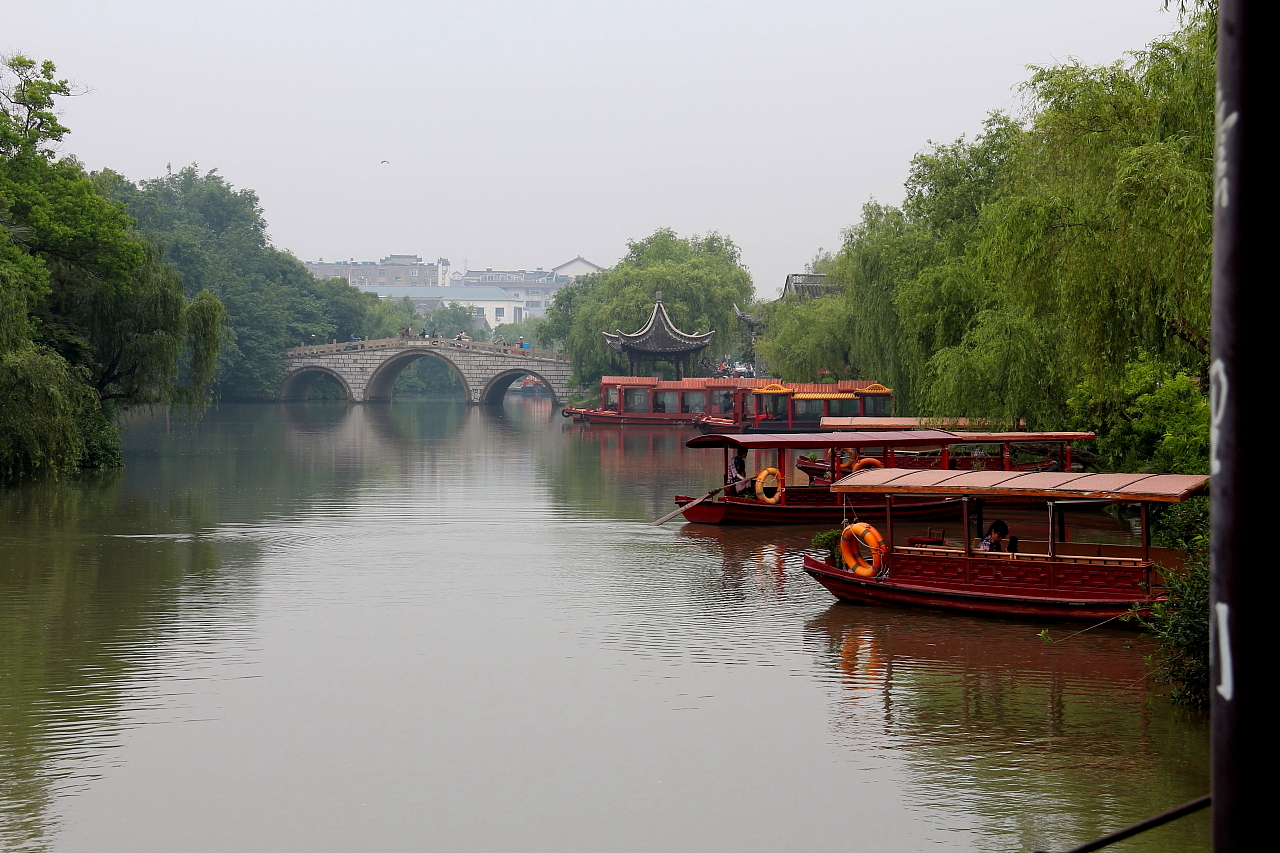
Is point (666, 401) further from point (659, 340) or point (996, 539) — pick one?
point (996, 539)

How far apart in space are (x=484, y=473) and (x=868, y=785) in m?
25.9

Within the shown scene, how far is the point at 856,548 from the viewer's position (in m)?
15.5

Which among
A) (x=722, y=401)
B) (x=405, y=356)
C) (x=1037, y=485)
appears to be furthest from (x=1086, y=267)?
(x=405, y=356)

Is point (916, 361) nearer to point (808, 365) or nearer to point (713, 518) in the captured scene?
point (713, 518)

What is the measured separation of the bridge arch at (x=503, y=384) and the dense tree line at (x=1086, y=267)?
46308 mm

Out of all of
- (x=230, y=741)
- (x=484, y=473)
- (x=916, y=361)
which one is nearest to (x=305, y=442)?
(x=484, y=473)

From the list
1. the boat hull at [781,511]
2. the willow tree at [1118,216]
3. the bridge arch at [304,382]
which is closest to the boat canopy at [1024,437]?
the willow tree at [1118,216]

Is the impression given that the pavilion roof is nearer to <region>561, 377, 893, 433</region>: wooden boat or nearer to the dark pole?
<region>561, 377, 893, 433</region>: wooden boat

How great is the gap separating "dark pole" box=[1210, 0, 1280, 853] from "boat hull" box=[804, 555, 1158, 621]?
10.7 metres

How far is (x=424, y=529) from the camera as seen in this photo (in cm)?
2291

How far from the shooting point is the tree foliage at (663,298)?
64625 millimetres

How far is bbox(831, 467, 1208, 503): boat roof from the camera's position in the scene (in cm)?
1313

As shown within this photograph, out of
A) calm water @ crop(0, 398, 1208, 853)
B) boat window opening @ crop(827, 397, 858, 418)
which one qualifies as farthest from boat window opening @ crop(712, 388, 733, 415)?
calm water @ crop(0, 398, 1208, 853)

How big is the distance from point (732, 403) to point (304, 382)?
36.2 metres
